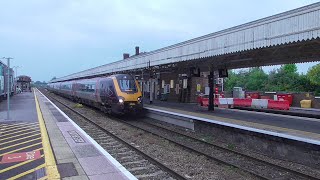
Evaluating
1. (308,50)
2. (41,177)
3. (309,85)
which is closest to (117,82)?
(308,50)

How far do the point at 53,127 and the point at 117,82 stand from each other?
19.1 ft

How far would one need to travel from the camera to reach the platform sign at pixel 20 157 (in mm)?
9141

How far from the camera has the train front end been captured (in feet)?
65.4

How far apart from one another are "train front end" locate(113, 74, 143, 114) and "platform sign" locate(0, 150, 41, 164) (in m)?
9.92

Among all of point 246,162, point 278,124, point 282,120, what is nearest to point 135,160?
point 246,162

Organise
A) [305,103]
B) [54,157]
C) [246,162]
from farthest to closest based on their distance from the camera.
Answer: [305,103] < [246,162] < [54,157]

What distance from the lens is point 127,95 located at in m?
20.1

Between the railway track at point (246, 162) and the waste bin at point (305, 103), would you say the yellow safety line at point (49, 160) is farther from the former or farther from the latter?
the waste bin at point (305, 103)

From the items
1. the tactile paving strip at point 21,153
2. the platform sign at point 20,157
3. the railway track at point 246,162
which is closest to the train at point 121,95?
the tactile paving strip at point 21,153

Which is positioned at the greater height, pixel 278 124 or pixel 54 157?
pixel 278 124

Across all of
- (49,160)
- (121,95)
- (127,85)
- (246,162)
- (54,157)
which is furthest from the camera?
(127,85)

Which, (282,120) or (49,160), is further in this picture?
(282,120)

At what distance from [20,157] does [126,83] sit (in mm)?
11397

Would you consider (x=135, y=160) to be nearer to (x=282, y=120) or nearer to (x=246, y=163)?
(x=246, y=163)
